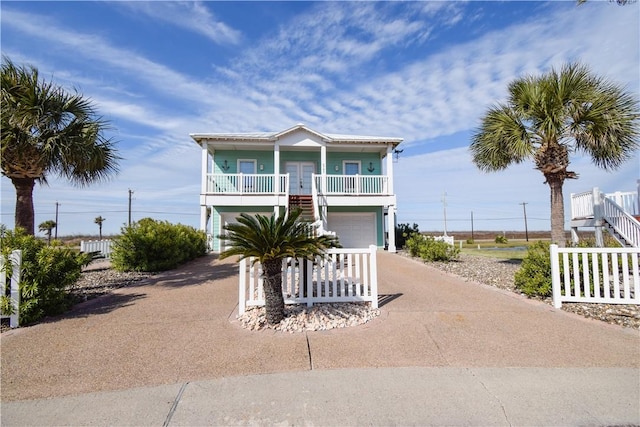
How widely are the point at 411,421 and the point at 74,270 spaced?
19.8ft

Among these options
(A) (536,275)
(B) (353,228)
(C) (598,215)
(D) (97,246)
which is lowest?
(A) (536,275)

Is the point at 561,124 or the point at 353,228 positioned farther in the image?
the point at 353,228

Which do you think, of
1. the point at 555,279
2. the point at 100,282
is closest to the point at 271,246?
the point at 555,279

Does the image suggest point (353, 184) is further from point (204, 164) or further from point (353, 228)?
point (204, 164)

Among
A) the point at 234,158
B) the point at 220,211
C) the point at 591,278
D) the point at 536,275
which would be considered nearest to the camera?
the point at 591,278

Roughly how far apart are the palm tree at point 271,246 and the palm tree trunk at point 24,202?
6026mm

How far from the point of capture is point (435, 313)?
526cm

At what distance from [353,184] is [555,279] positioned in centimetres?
1096

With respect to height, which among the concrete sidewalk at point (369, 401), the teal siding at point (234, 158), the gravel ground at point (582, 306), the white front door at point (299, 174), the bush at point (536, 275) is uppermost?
the teal siding at point (234, 158)

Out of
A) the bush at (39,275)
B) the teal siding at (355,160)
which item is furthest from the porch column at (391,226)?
the bush at (39,275)

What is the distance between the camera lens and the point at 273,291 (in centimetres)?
469

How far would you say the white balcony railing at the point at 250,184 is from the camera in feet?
49.3

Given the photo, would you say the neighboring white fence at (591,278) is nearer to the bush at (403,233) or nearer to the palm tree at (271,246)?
the palm tree at (271,246)

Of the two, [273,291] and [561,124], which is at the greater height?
[561,124]
